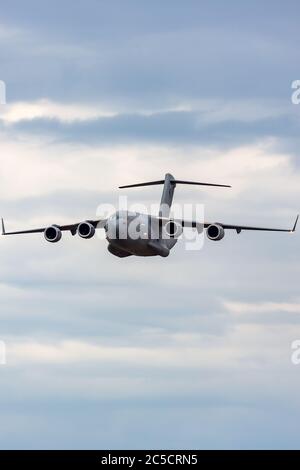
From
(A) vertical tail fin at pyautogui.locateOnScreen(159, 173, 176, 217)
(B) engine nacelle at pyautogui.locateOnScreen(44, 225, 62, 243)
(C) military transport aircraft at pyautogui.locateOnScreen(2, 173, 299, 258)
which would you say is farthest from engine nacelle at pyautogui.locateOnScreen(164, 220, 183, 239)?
(A) vertical tail fin at pyautogui.locateOnScreen(159, 173, 176, 217)

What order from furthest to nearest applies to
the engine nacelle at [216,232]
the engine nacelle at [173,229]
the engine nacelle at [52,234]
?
the engine nacelle at [52,234] < the engine nacelle at [173,229] < the engine nacelle at [216,232]

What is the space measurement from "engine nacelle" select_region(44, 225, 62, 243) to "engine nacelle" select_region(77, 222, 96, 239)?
1.35m

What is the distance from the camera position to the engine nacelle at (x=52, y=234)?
83.2 meters

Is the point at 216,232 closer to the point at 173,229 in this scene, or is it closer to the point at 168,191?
the point at 173,229

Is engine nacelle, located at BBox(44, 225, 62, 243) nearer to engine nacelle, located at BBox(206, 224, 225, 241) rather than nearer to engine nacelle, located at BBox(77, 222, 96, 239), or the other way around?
engine nacelle, located at BBox(77, 222, 96, 239)

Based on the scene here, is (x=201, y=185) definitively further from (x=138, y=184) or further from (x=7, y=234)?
(x=7, y=234)

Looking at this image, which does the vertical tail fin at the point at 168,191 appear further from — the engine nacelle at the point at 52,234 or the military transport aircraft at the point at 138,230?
the engine nacelle at the point at 52,234

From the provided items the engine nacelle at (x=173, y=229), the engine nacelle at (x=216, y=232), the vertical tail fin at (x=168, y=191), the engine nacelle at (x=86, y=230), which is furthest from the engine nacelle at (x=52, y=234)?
the vertical tail fin at (x=168, y=191)

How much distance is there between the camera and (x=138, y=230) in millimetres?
79438

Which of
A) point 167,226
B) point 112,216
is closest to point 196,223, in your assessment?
point 167,226

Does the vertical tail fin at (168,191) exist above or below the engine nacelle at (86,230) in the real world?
above

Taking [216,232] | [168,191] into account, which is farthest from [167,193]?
[216,232]

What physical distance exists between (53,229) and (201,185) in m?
9.22

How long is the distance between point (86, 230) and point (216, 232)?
733cm
